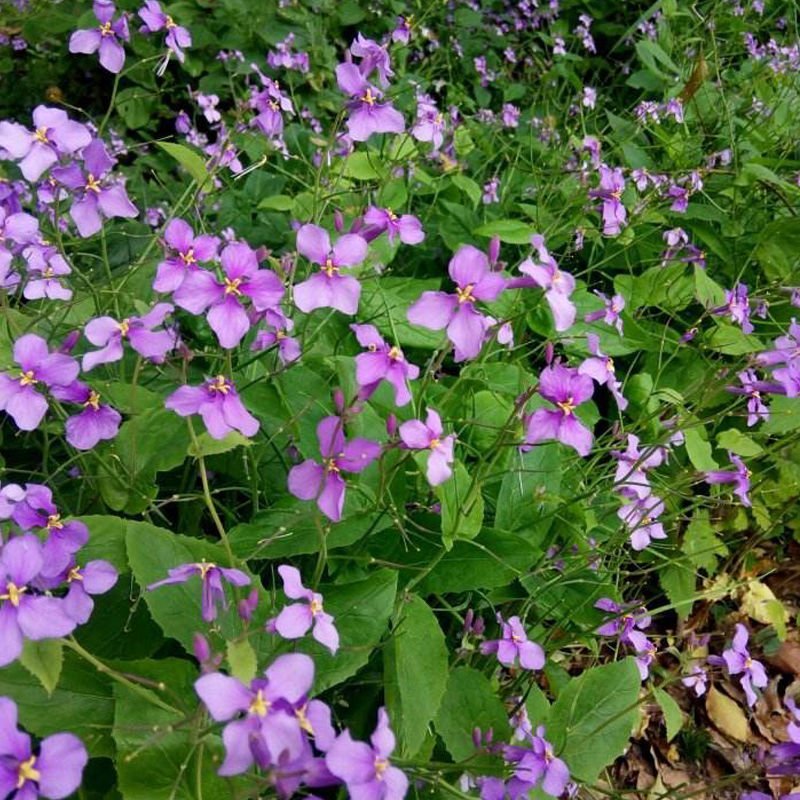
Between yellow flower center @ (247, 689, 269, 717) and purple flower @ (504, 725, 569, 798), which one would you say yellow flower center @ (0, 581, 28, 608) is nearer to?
yellow flower center @ (247, 689, 269, 717)

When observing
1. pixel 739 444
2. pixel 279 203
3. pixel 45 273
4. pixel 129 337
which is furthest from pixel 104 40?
pixel 739 444

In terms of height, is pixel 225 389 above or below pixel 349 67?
below

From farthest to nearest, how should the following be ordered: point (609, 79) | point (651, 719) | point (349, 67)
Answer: point (609, 79) < point (651, 719) < point (349, 67)

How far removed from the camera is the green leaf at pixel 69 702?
1.28 m

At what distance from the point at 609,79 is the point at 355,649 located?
4.50m

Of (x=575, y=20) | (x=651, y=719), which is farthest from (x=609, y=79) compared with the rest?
(x=651, y=719)

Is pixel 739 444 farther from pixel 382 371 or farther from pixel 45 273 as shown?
pixel 45 273

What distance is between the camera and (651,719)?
2.38m

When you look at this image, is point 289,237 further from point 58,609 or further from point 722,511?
point 58,609

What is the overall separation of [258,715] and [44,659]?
0.35 meters

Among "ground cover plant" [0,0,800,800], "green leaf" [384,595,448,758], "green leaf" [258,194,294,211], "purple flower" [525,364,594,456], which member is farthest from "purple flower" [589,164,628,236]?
"green leaf" [384,595,448,758]

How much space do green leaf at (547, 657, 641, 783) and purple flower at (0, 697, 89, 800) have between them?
89 centimetres

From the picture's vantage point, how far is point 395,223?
65.2 inches

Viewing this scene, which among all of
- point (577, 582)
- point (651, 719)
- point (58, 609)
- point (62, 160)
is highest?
point (62, 160)
